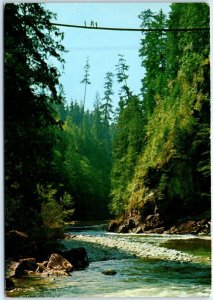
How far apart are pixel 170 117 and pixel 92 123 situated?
0.82 meters

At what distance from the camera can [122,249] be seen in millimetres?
5281

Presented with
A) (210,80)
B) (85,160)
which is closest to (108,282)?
(85,160)

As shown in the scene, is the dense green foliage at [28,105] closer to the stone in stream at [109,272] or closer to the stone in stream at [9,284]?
the stone in stream at [9,284]

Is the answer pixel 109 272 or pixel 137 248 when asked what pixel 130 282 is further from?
pixel 137 248

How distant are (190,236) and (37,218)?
1.55 m

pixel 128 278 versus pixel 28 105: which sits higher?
pixel 28 105

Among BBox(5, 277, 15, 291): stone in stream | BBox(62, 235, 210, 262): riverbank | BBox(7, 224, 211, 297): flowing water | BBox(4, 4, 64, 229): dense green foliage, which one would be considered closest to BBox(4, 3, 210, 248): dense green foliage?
BBox(4, 4, 64, 229): dense green foliage

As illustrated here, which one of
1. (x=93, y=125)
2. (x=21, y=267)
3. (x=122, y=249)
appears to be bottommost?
(x=21, y=267)

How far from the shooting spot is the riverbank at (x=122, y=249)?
5156 mm

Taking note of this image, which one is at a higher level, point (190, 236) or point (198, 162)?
point (198, 162)

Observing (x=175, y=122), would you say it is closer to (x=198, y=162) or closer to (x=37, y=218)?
(x=198, y=162)

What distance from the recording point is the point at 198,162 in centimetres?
534

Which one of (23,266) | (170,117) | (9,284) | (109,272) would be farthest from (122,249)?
(170,117)

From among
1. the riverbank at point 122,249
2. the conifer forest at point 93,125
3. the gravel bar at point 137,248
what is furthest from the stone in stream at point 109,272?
the conifer forest at point 93,125
